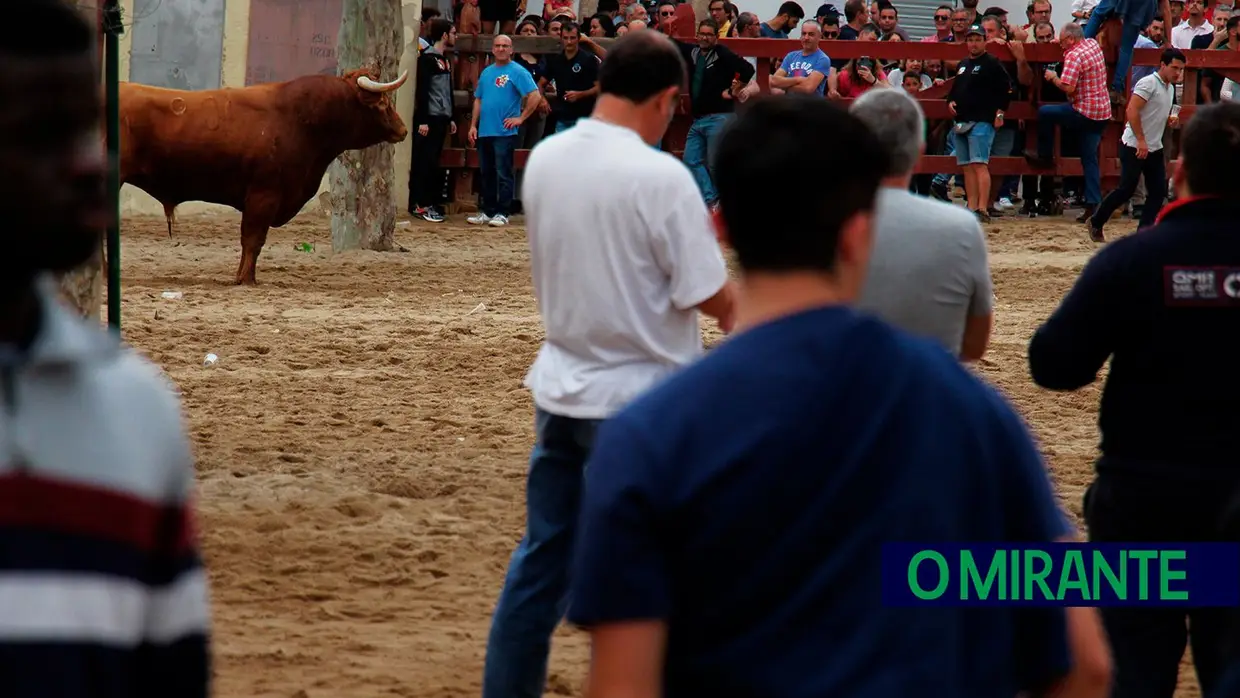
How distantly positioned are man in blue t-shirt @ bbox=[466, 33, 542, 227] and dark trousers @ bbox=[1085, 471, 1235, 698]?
1574 centimetres

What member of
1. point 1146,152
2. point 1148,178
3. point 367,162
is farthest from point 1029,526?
point 1148,178

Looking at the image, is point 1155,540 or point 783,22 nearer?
point 1155,540

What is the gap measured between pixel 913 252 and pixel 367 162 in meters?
13.1

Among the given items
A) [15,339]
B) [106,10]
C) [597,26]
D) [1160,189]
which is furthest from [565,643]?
[597,26]

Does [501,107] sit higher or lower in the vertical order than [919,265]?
lower

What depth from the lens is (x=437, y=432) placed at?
923 centimetres

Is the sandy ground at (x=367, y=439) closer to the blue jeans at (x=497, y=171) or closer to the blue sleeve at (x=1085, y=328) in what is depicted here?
the blue sleeve at (x=1085, y=328)

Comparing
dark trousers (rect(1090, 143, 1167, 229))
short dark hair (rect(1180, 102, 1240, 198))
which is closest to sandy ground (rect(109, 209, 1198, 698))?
dark trousers (rect(1090, 143, 1167, 229))

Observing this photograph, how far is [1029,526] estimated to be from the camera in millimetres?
2357

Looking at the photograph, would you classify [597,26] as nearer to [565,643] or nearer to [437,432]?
[437,432]

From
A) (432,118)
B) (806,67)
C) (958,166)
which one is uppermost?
(806,67)

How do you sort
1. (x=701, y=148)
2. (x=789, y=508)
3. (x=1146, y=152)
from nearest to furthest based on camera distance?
(x=789, y=508) → (x=1146, y=152) → (x=701, y=148)

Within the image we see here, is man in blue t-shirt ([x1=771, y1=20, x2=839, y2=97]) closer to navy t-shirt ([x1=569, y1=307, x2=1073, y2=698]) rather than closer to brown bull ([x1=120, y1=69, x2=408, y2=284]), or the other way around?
brown bull ([x1=120, y1=69, x2=408, y2=284])

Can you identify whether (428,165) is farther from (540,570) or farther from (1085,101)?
(540,570)
